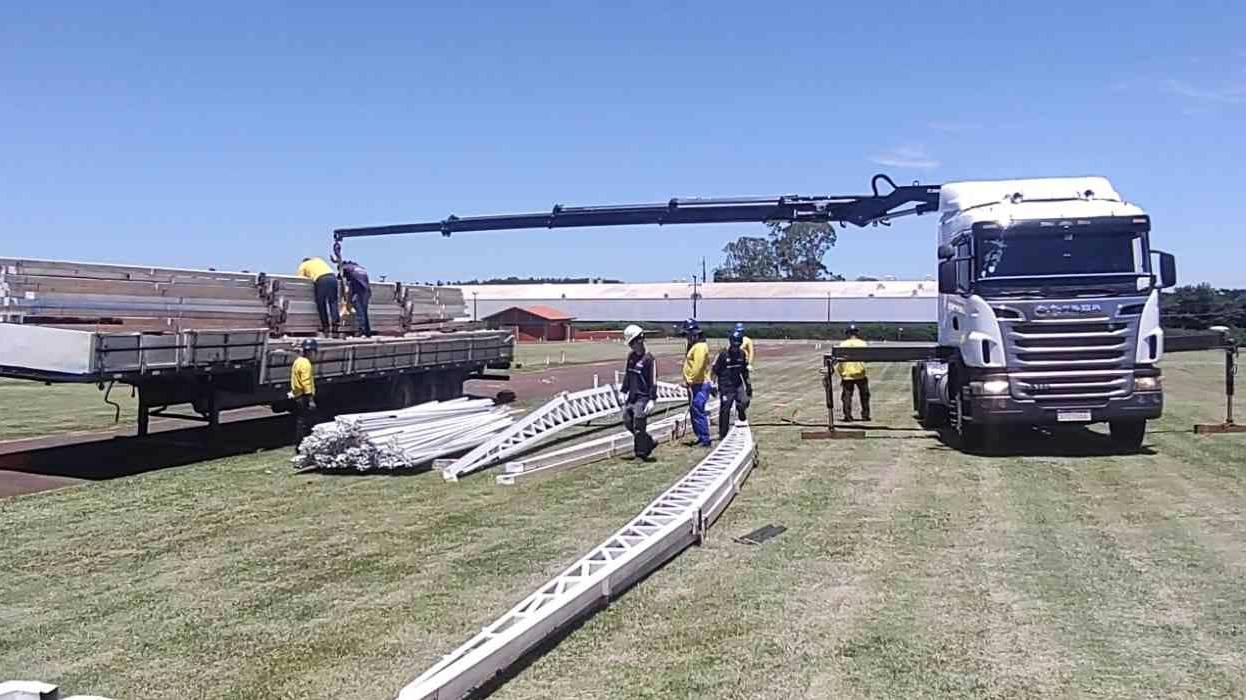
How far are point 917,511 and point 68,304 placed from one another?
910cm

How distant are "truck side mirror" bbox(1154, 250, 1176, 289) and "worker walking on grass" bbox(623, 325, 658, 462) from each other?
6.15 meters

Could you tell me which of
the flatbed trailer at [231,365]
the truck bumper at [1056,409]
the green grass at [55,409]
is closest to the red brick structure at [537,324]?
the green grass at [55,409]

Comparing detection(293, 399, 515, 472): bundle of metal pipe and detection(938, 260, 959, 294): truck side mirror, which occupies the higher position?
detection(938, 260, 959, 294): truck side mirror

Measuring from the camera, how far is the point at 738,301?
8800 cm

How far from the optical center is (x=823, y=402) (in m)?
23.2

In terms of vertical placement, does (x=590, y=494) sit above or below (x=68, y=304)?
below

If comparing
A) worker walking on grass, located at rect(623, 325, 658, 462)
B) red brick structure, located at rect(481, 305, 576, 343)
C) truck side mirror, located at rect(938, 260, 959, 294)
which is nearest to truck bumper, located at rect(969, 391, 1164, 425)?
truck side mirror, located at rect(938, 260, 959, 294)

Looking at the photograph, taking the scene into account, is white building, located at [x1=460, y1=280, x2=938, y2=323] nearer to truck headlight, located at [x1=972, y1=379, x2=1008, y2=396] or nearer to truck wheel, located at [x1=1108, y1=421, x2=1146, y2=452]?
truck wheel, located at [x1=1108, y1=421, x2=1146, y2=452]

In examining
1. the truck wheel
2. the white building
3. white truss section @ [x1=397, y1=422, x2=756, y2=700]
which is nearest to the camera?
white truss section @ [x1=397, y1=422, x2=756, y2=700]

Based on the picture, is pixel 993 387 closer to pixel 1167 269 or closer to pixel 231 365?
pixel 1167 269

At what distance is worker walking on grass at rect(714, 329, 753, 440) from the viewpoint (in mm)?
15078

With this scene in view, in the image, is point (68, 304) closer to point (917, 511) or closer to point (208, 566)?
point (208, 566)

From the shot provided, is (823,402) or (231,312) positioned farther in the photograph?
(823,402)

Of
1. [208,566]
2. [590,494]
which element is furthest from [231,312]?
[208,566]
